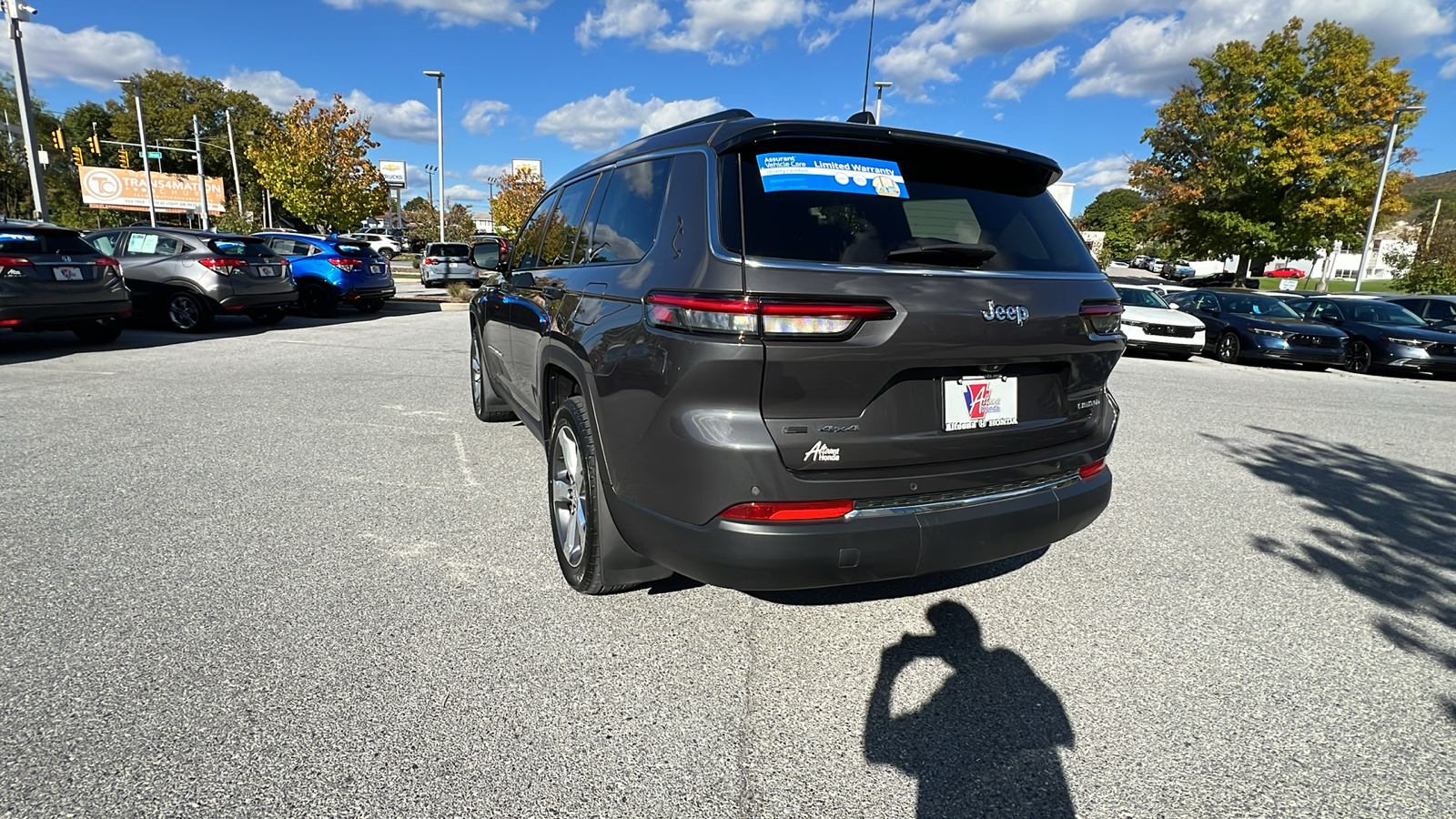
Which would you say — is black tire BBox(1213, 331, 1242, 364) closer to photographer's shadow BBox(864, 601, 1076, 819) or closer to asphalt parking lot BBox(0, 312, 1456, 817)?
asphalt parking lot BBox(0, 312, 1456, 817)

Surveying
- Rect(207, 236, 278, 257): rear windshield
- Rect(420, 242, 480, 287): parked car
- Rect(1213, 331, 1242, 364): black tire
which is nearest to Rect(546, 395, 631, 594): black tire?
Rect(207, 236, 278, 257): rear windshield

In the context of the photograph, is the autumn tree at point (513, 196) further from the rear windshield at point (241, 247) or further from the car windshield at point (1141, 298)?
the car windshield at point (1141, 298)

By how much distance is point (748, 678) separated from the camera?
2592mm

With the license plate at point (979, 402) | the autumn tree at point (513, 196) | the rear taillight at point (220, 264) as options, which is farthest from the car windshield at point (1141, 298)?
the autumn tree at point (513, 196)

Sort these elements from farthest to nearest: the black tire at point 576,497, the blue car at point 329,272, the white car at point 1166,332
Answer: the blue car at point 329,272 → the white car at point 1166,332 → the black tire at point 576,497

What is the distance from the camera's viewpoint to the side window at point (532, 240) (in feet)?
14.3

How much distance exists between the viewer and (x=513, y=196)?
35.2 metres

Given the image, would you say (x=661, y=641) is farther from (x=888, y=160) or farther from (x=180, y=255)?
(x=180, y=255)

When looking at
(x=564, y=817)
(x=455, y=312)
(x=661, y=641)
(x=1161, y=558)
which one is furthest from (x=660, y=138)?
(x=455, y=312)

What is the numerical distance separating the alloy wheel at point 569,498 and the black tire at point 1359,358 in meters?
15.9

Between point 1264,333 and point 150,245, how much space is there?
18711 millimetres

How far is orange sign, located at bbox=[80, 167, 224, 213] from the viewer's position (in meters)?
53.8

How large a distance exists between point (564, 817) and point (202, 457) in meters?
4.30

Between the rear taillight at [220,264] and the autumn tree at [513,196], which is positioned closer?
the rear taillight at [220,264]
